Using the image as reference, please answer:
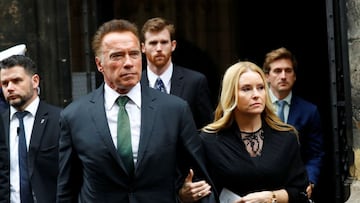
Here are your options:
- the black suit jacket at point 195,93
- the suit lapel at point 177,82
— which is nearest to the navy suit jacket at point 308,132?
the black suit jacket at point 195,93

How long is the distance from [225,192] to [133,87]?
2.79 ft

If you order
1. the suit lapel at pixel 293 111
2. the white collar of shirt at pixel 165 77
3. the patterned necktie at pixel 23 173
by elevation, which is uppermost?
the white collar of shirt at pixel 165 77

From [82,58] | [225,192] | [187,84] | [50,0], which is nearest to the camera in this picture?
[225,192]

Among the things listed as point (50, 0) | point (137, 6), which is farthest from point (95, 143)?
point (137, 6)

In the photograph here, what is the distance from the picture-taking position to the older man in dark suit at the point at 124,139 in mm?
4637

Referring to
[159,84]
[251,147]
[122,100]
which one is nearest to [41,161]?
[159,84]

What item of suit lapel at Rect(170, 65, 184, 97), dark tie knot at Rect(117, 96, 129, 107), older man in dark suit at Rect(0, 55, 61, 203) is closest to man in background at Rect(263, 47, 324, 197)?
suit lapel at Rect(170, 65, 184, 97)

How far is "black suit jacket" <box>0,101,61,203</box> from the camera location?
581 centimetres

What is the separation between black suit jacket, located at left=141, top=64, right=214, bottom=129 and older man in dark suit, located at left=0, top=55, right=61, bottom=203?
0.87m

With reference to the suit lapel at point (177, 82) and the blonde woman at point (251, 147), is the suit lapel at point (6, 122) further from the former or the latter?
the blonde woman at point (251, 147)

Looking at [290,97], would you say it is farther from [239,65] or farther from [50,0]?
[50,0]

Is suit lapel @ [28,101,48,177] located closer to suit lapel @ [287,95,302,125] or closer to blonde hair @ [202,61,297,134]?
blonde hair @ [202,61,297,134]

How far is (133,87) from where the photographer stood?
4.82 m

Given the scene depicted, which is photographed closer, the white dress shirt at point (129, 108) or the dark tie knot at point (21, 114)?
the white dress shirt at point (129, 108)
